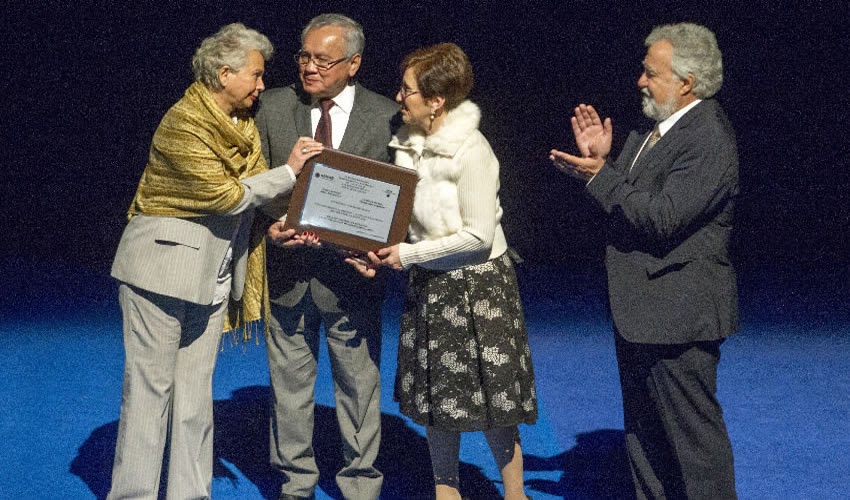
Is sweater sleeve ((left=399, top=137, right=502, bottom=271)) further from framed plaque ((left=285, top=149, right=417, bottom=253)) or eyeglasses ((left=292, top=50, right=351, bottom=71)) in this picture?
eyeglasses ((left=292, top=50, right=351, bottom=71))

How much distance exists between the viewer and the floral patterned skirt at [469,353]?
151 inches

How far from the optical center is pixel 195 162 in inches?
141

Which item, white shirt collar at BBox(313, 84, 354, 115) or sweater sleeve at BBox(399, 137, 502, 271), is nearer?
sweater sleeve at BBox(399, 137, 502, 271)

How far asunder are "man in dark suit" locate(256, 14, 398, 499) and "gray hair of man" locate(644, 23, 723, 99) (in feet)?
3.36

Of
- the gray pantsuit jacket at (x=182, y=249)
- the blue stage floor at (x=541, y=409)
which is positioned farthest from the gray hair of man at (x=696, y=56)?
the blue stage floor at (x=541, y=409)

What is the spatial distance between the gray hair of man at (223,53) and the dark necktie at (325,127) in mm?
381

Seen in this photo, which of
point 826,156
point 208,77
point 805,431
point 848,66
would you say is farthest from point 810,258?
point 208,77

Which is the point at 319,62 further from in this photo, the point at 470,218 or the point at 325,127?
the point at 470,218

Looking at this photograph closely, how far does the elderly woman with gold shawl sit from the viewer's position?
3.63 metres

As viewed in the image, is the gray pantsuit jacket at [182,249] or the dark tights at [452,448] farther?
the dark tights at [452,448]

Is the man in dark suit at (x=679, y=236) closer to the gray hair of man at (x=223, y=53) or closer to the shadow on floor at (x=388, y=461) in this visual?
the shadow on floor at (x=388, y=461)

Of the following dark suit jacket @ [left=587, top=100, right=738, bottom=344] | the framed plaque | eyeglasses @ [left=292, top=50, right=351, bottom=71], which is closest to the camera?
dark suit jacket @ [left=587, top=100, right=738, bottom=344]

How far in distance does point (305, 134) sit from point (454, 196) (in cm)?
61

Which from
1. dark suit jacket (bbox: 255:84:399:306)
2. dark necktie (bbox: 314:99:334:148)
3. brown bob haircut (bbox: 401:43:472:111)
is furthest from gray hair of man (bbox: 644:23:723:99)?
dark necktie (bbox: 314:99:334:148)
